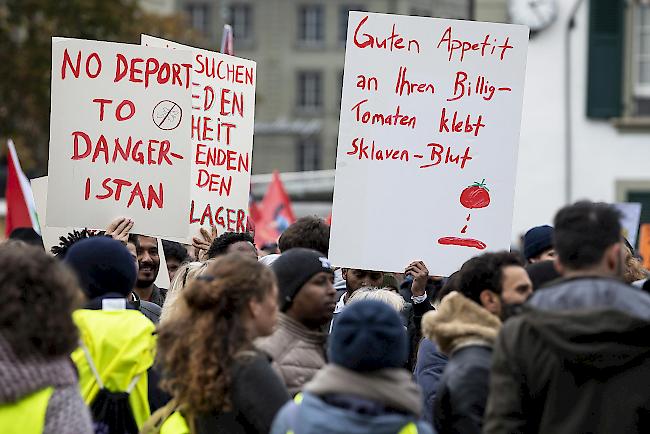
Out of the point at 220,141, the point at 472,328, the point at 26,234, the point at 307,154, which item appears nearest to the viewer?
the point at 472,328

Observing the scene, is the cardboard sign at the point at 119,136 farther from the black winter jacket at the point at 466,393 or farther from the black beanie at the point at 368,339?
the black beanie at the point at 368,339

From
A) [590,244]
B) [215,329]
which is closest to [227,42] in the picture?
[215,329]

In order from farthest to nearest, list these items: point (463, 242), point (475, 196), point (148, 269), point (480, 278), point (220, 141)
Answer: point (220, 141)
point (148, 269)
point (475, 196)
point (463, 242)
point (480, 278)

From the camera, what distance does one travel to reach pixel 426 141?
814 cm

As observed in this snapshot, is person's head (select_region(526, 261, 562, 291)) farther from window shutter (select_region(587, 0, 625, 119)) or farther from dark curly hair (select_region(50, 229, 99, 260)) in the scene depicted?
window shutter (select_region(587, 0, 625, 119))

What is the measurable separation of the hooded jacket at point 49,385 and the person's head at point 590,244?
1553mm

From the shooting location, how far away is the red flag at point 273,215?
16219 millimetres

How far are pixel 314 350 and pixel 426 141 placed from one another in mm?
2873

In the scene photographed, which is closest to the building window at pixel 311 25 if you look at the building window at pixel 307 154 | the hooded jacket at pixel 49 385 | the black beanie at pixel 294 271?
the building window at pixel 307 154

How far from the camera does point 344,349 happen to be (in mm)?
4402

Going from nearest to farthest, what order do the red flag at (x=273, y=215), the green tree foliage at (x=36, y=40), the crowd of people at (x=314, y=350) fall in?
1. the crowd of people at (x=314, y=350)
2. the red flag at (x=273, y=215)
3. the green tree foliage at (x=36, y=40)

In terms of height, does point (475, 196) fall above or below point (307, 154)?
below

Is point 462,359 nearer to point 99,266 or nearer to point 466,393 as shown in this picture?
point 466,393

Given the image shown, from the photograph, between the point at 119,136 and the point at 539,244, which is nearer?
the point at 539,244
